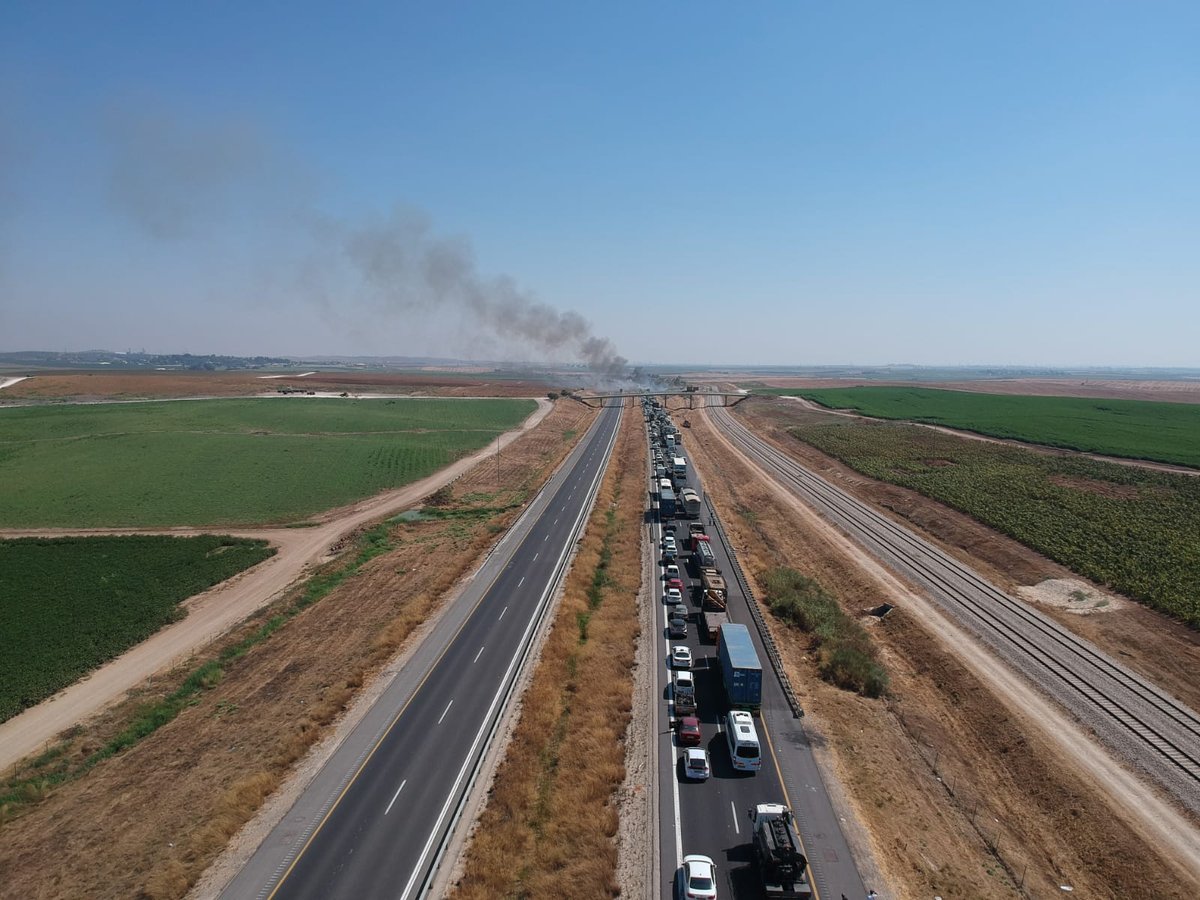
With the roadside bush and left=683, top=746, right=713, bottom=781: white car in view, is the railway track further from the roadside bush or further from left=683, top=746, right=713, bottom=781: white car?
left=683, top=746, right=713, bottom=781: white car

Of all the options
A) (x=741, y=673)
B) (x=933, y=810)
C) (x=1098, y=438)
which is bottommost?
(x=933, y=810)

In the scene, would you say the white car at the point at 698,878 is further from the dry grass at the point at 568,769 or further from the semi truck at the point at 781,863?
the dry grass at the point at 568,769

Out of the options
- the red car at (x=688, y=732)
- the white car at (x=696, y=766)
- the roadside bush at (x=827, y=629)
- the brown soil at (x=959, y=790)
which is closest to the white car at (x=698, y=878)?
the white car at (x=696, y=766)

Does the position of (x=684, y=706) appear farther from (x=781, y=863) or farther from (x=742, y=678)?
(x=781, y=863)

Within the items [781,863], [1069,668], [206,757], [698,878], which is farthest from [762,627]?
[206,757]

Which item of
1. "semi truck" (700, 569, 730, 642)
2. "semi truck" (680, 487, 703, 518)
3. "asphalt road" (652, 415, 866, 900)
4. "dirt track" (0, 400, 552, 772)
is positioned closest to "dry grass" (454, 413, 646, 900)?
"asphalt road" (652, 415, 866, 900)

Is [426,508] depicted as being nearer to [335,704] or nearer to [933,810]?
[335,704]

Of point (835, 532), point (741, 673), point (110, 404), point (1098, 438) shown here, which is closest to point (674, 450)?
point (835, 532)
